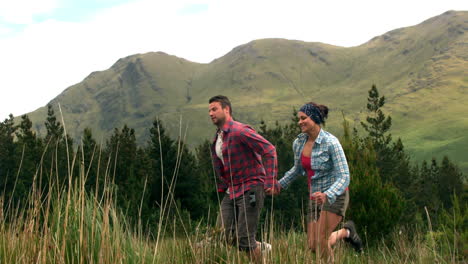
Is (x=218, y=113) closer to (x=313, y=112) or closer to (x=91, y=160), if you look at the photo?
(x=313, y=112)

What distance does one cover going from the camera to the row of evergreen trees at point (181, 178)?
Answer: 443cm

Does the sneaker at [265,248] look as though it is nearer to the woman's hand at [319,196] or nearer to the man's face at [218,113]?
the woman's hand at [319,196]

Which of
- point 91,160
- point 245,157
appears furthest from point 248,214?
point 91,160

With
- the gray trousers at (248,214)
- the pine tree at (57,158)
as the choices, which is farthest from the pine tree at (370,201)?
the pine tree at (57,158)

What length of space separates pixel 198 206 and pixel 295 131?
3675 cm

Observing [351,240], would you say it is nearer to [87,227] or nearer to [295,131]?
[87,227]

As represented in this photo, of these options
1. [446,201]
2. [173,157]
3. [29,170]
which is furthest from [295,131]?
[29,170]

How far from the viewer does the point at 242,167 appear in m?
5.39

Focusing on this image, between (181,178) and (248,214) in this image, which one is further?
(181,178)

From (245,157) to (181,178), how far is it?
104 ft

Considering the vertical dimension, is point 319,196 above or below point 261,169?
below

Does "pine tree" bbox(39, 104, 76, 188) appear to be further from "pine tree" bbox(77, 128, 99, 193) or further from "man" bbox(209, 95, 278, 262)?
"man" bbox(209, 95, 278, 262)

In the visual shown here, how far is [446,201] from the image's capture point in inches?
3004

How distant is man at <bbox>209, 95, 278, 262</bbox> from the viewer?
5164 millimetres
